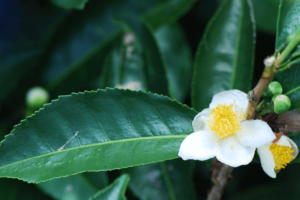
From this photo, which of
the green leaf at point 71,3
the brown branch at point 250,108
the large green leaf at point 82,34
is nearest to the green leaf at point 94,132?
the brown branch at point 250,108

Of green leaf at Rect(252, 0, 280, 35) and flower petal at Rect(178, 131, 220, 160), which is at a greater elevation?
green leaf at Rect(252, 0, 280, 35)

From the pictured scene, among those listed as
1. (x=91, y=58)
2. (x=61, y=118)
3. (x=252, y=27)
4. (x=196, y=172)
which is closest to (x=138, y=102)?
(x=61, y=118)

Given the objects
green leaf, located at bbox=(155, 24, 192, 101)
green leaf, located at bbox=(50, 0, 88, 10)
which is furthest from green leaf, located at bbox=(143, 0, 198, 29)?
green leaf, located at bbox=(50, 0, 88, 10)

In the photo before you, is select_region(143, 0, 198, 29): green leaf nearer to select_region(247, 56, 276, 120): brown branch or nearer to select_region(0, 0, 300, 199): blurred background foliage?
select_region(0, 0, 300, 199): blurred background foliage

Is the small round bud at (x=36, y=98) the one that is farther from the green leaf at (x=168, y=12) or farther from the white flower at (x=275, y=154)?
the white flower at (x=275, y=154)

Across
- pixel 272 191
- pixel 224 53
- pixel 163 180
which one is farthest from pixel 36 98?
pixel 272 191
